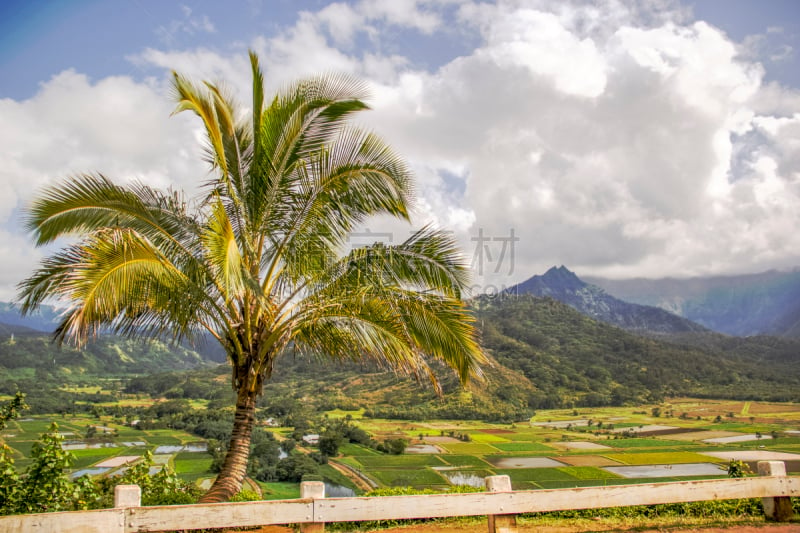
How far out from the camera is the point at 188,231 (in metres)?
8.38

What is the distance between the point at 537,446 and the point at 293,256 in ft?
160

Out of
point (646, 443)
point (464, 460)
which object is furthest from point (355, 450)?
point (646, 443)

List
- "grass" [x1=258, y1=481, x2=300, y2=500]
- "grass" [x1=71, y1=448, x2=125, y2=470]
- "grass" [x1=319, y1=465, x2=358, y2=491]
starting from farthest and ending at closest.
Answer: "grass" [x1=71, y1=448, x2=125, y2=470] < "grass" [x1=319, y1=465, x2=358, y2=491] < "grass" [x1=258, y1=481, x2=300, y2=500]

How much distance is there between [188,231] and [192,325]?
4.95 ft

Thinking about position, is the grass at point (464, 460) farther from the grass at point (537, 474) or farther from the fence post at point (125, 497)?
the fence post at point (125, 497)

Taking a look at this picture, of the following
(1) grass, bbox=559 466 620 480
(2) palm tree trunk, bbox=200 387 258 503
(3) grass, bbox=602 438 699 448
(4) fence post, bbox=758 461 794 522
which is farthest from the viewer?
(3) grass, bbox=602 438 699 448

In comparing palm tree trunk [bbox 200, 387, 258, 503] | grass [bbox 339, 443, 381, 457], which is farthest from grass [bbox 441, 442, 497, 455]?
palm tree trunk [bbox 200, 387, 258, 503]

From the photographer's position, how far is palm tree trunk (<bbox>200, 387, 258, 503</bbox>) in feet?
25.3

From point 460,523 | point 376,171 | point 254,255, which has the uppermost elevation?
point 376,171

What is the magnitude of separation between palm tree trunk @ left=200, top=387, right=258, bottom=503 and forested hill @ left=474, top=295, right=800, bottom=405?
206 ft

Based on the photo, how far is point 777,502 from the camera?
651 cm

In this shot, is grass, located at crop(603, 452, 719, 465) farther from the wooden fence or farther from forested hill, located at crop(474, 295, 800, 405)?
the wooden fence

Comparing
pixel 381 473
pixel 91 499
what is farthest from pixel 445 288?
pixel 381 473

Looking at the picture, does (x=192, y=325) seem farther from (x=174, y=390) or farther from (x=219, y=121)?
(x=174, y=390)
